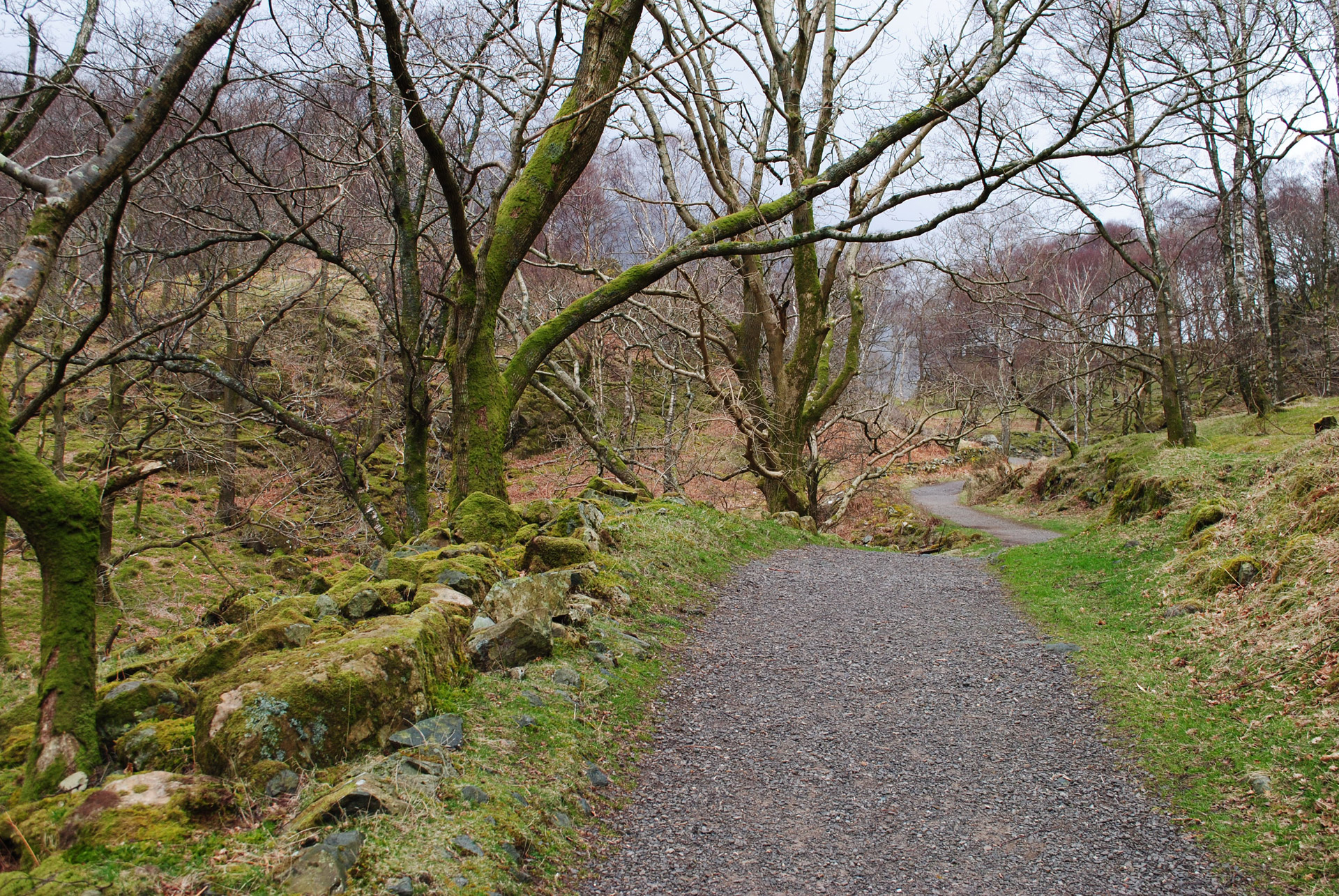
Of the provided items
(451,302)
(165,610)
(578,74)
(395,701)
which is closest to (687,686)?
(395,701)

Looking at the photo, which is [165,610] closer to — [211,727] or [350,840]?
[211,727]

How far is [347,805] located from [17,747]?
2.08 metres

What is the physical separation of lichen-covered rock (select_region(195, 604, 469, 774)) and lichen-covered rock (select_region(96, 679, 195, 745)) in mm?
358

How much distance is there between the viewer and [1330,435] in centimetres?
749

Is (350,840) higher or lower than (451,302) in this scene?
lower

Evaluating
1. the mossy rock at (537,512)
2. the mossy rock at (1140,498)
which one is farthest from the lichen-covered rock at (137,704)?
the mossy rock at (1140,498)

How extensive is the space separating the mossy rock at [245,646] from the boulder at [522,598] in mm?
1311

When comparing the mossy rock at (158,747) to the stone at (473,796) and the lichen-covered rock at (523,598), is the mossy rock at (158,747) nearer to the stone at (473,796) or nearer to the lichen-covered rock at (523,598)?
the stone at (473,796)

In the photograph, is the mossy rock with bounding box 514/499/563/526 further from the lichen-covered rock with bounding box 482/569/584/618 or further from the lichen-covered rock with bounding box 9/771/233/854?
the lichen-covered rock with bounding box 9/771/233/854

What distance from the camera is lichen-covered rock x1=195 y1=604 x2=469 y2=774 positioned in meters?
3.13

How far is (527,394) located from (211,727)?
62.5ft

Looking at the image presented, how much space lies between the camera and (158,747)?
3.27 metres

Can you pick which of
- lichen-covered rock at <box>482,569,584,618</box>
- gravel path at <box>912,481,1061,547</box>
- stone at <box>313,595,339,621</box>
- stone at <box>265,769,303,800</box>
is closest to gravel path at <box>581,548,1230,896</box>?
lichen-covered rock at <box>482,569,584,618</box>

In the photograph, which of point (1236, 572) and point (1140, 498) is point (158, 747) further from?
point (1140, 498)
